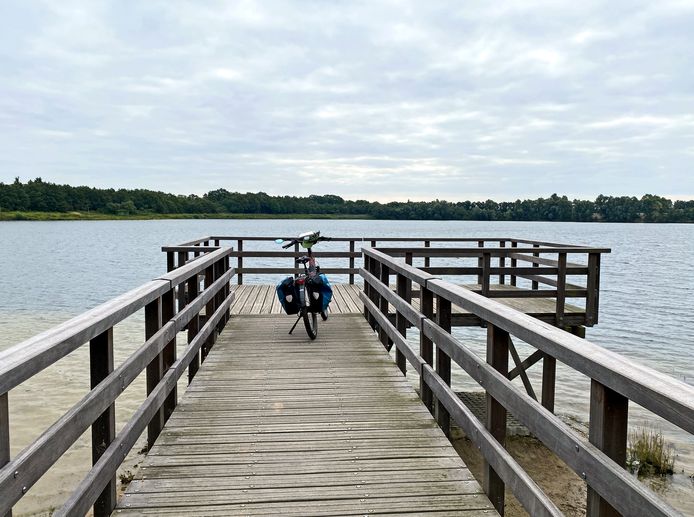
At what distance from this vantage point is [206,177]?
8131 cm

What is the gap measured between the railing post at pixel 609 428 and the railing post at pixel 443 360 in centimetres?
202

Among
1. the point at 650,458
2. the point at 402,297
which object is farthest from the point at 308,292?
the point at 650,458

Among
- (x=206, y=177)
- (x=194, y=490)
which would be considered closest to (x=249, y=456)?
(x=194, y=490)

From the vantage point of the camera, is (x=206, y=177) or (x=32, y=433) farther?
(x=206, y=177)

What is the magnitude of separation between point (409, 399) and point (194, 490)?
2.13m

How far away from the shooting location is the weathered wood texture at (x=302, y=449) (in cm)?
305

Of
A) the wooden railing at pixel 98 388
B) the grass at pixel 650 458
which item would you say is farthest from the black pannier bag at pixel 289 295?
the grass at pixel 650 458

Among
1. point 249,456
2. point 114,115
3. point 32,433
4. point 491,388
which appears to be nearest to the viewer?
point 491,388

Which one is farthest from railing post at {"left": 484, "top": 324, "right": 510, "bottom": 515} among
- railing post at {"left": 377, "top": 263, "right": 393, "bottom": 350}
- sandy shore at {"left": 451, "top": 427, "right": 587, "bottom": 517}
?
railing post at {"left": 377, "top": 263, "right": 393, "bottom": 350}

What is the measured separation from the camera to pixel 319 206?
9450 centimetres

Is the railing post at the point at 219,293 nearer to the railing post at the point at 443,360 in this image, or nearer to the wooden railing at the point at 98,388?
the wooden railing at the point at 98,388

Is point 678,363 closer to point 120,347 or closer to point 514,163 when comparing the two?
point 120,347

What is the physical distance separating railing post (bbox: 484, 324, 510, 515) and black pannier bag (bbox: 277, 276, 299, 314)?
154 inches

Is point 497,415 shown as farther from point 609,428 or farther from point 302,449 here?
point 302,449
